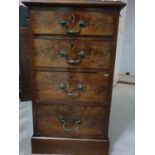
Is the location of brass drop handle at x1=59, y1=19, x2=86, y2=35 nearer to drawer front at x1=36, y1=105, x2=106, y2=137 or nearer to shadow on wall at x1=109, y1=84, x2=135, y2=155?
drawer front at x1=36, y1=105, x2=106, y2=137

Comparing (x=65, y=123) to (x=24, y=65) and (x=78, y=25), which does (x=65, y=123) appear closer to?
(x=78, y=25)

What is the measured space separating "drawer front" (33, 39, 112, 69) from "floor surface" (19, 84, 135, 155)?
24.0 inches

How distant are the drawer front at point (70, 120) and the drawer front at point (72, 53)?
0.27 m

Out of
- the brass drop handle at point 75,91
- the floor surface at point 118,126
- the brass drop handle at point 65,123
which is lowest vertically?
the floor surface at point 118,126

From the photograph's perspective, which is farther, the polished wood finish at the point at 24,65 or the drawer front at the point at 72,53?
the polished wood finish at the point at 24,65

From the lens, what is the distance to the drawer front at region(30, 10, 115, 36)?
3.68 feet

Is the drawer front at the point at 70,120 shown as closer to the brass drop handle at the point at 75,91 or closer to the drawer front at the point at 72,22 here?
the brass drop handle at the point at 75,91

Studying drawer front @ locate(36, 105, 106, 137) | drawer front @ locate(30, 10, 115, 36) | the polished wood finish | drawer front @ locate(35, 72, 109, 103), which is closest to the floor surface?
the polished wood finish

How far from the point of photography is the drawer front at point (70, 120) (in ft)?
4.27

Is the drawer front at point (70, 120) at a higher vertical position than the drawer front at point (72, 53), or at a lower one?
lower

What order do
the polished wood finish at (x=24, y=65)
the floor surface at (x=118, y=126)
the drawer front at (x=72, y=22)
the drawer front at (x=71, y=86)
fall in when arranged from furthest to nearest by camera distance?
the polished wood finish at (x=24, y=65)
the floor surface at (x=118, y=126)
the drawer front at (x=71, y=86)
the drawer front at (x=72, y=22)

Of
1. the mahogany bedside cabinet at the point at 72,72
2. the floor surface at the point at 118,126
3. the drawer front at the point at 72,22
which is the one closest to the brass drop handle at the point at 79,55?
the mahogany bedside cabinet at the point at 72,72
